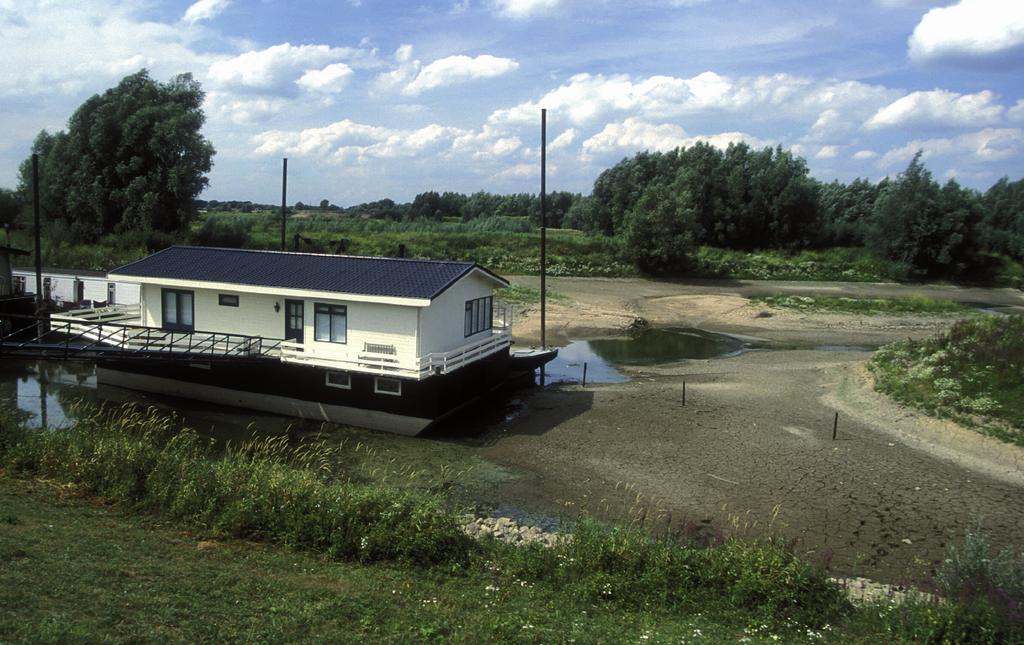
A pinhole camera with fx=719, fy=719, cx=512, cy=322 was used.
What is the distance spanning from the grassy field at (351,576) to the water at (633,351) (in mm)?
18429

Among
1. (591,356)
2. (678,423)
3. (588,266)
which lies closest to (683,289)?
(588,266)

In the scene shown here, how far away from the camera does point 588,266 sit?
228ft

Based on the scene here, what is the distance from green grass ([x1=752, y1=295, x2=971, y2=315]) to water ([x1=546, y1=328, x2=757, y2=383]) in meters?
11.3

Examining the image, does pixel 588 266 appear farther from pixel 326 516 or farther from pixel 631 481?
pixel 326 516

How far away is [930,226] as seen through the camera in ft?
215

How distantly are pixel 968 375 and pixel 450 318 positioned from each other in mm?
17990

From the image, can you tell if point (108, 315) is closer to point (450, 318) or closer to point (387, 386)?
point (387, 386)

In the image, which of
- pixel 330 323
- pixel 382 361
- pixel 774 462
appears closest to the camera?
pixel 774 462

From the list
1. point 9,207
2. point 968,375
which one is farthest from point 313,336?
point 9,207

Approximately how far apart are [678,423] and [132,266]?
2053 centimetres

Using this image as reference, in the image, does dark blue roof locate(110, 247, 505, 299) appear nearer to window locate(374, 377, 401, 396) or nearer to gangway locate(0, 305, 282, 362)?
gangway locate(0, 305, 282, 362)

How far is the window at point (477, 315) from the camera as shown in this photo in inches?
1008

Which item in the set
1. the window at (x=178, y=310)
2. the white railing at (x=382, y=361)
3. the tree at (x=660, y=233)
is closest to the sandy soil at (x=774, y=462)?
the white railing at (x=382, y=361)

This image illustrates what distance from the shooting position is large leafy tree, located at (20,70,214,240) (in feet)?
181
